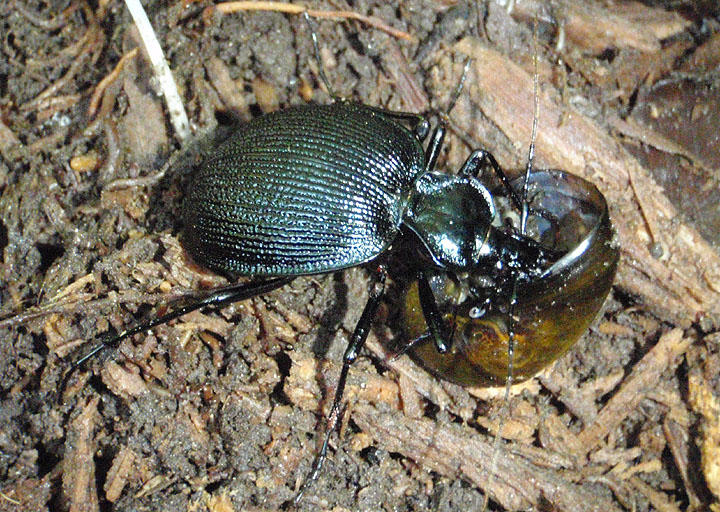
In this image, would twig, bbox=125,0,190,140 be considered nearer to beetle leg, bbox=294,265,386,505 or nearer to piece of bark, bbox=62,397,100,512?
beetle leg, bbox=294,265,386,505

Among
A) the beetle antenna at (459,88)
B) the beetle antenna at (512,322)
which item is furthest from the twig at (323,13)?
the beetle antenna at (512,322)

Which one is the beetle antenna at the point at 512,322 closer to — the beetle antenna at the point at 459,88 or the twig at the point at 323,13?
the beetle antenna at the point at 459,88

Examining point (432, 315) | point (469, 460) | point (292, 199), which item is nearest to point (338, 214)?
point (292, 199)

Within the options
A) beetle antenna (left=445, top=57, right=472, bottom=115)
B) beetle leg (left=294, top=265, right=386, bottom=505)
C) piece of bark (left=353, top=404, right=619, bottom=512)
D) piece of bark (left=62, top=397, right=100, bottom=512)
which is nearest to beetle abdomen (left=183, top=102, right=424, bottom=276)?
beetle leg (left=294, top=265, right=386, bottom=505)

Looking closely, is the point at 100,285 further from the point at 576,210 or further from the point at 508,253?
the point at 576,210

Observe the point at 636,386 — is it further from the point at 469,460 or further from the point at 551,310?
the point at 469,460

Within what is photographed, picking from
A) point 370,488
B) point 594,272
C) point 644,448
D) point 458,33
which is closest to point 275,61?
point 458,33
